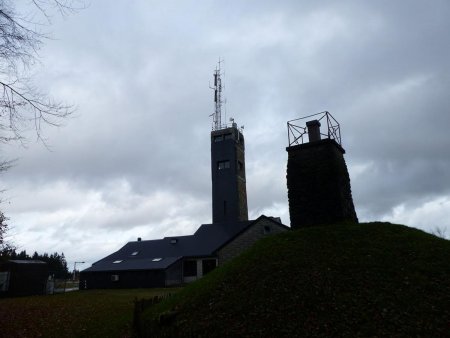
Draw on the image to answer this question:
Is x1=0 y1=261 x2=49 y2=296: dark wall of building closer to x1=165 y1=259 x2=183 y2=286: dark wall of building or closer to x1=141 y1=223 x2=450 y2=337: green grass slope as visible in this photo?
x1=165 y1=259 x2=183 y2=286: dark wall of building

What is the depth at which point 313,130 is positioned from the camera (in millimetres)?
19672

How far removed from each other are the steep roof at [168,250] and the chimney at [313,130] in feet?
70.6

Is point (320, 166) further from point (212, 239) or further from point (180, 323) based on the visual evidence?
point (212, 239)

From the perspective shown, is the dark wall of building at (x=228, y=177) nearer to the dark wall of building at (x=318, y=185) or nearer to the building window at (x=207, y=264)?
the building window at (x=207, y=264)

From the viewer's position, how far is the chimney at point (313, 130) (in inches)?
766

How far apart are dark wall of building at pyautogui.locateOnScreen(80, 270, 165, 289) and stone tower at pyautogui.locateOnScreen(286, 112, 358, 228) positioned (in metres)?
24.6

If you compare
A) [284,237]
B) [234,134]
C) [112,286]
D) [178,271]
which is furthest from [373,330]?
[234,134]

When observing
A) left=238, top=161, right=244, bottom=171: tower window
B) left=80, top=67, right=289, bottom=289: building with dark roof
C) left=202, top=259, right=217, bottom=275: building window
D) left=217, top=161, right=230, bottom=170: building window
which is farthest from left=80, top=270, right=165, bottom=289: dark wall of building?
left=238, top=161, right=244, bottom=171: tower window

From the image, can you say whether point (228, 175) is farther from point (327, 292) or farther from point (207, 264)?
point (327, 292)

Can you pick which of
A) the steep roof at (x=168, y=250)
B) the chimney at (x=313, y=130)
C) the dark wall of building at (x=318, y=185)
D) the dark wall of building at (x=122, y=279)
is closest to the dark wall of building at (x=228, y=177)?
the steep roof at (x=168, y=250)

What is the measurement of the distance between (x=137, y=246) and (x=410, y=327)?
135 feet

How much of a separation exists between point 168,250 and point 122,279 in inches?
→ 240

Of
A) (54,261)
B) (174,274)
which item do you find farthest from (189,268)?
(54,261)

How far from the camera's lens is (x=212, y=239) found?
4238cm
